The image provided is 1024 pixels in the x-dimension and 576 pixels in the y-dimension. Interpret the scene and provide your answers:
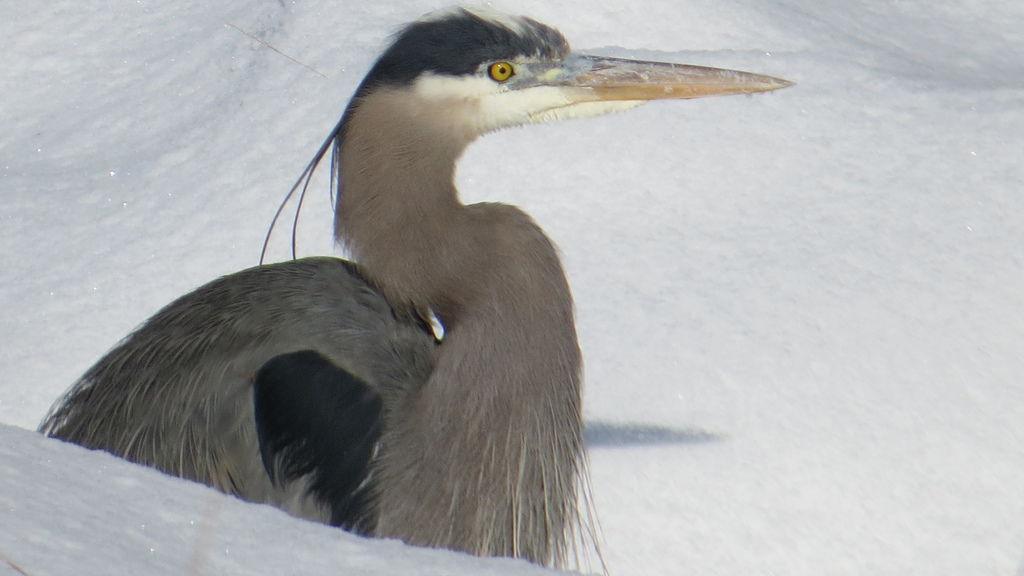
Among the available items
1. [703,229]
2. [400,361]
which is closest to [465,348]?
[400,361]

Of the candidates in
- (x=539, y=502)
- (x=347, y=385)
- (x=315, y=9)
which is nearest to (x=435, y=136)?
(x=347, y=385)

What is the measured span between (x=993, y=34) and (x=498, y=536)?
2.53m

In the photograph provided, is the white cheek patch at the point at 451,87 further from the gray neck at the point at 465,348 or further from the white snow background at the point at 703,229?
the white snow background at the point at 703,229

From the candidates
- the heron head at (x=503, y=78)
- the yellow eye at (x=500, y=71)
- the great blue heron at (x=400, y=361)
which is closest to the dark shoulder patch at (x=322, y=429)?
the great blue heron at (x=400, y=361)

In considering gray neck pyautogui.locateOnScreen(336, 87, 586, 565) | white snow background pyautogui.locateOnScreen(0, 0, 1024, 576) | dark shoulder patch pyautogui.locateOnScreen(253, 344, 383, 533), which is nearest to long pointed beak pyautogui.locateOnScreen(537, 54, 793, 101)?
gray neck pyautogui.locateOnScreen(336, 87, 586, 565)

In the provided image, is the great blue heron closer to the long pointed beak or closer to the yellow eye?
the yellow eye

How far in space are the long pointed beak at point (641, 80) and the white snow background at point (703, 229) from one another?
0.52m

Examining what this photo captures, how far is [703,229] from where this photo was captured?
8.83 ft

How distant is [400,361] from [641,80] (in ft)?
2.11

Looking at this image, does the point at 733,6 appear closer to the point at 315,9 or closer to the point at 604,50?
the point at 604,50

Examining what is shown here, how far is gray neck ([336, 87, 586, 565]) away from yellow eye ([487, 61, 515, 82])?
0.39 feet

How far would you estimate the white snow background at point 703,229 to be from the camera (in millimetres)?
2080

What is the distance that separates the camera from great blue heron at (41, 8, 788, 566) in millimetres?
1758

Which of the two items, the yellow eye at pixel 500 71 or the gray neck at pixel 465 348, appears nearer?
the gray neck at pixel 465 348
